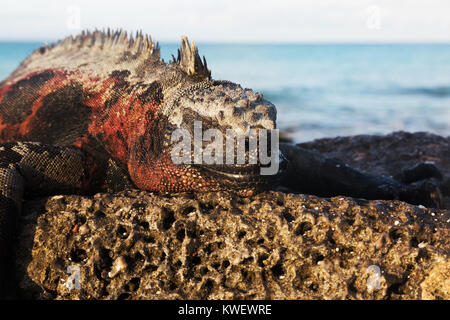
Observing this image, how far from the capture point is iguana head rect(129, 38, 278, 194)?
2.38 meters

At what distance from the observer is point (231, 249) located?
2.25m

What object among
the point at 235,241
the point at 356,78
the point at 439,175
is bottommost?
the point at 356,78

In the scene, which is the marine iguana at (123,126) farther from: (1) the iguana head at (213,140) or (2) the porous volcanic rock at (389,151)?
(2) the porous volcanic rock at (389,151)

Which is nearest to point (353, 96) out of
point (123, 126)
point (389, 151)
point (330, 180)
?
point (389, 151)

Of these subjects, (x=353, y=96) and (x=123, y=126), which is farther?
(x=353, y=96)

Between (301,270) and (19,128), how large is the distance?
8.48ft

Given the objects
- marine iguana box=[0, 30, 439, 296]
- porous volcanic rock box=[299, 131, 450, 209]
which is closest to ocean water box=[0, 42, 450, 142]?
marine iguana box=[0, 30, 439, 296]

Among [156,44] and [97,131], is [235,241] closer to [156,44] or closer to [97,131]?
[97,131]

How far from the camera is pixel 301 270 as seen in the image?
222cm

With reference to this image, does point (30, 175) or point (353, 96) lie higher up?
point (30, 175)

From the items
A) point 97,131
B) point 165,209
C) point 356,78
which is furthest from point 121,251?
point 356,78

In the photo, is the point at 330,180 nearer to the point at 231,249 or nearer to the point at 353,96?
the point at 231,249

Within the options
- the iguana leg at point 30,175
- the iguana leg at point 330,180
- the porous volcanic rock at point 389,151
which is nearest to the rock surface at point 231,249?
the iguana leg at point 30,175

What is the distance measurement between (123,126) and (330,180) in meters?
1.81
